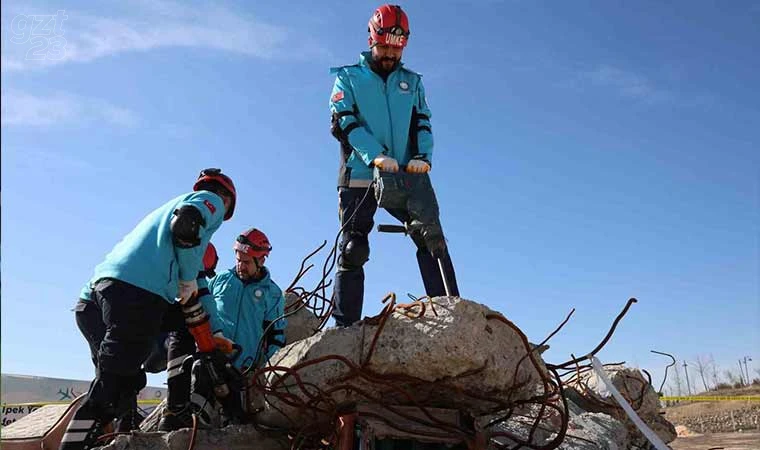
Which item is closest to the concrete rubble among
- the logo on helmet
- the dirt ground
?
the logo on helmet

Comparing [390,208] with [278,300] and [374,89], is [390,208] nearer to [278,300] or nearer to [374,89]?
[374,89]

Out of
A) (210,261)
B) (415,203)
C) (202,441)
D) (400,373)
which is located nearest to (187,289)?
(202,441)

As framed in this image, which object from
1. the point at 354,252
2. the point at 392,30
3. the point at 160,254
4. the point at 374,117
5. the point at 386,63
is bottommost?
the point at 160,254

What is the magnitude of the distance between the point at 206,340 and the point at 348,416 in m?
0.96

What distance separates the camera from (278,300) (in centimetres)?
456

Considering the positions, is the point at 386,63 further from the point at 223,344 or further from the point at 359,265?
the point at 223,344

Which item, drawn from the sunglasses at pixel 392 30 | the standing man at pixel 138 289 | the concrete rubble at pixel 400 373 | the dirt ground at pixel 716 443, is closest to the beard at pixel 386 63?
the sunglasses at pixel 392 30

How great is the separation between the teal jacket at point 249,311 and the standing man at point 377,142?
0.83 m

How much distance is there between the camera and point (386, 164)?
3.59 metres

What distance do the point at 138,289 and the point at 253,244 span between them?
159 cm

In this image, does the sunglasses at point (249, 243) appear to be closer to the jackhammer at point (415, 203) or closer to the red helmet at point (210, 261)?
the red helmet at point (210, 261)

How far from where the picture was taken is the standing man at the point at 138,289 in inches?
117

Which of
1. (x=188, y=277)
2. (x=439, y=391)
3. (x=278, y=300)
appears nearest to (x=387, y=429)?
(x=439, y=391)

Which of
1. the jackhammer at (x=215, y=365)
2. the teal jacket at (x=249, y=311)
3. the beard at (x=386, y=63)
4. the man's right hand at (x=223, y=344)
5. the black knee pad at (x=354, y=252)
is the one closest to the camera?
the jackhammer at (x=215, y=365)
